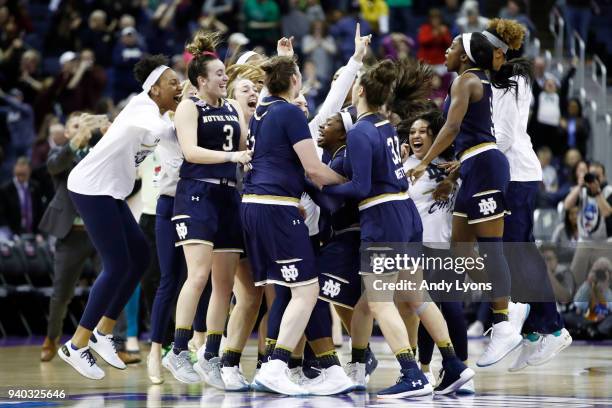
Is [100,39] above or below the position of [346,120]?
above

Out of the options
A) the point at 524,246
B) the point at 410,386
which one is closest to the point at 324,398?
the point at 410,386

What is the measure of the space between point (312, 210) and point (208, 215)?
0.95 metres

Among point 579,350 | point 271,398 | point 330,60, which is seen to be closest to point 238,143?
point 271,398

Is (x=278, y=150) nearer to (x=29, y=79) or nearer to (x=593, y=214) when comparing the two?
(x=593, y=214)

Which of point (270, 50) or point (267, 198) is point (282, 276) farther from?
point (270, 50)

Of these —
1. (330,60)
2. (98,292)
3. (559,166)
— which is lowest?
(98,292)

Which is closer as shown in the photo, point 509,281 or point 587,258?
point 509,281

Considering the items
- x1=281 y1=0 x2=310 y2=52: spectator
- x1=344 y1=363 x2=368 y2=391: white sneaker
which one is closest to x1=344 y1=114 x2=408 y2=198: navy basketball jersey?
x1=344 y1=363 x2=368 y2=391: white sneaker

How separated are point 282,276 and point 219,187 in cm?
101

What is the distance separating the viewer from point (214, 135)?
8812 millimetres

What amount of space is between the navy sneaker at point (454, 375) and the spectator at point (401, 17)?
12.9m

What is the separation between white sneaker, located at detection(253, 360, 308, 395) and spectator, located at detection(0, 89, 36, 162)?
11.1 m

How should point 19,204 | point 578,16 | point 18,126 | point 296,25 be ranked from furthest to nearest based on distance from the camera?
point 296,25, point 578,16, point 18,126, point 19,204

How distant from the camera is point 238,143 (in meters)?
8.95
